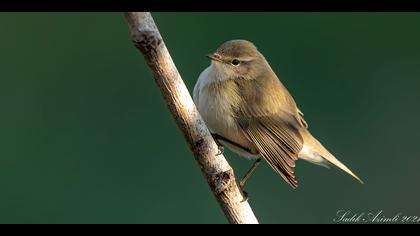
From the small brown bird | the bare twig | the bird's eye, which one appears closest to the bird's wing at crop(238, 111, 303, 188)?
the small brown bird

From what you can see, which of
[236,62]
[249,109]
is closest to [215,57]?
[236,62]

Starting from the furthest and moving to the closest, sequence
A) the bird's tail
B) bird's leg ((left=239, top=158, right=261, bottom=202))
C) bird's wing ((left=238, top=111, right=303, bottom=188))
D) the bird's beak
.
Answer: the bird's tail
the bird's beak
bird's wing ((left=238, top=111, right=303, bottom=188))
bird's leg ((left=239, top=158, right=261, bottom=202))

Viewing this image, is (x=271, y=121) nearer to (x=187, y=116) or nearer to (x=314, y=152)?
(x=314, y=152)

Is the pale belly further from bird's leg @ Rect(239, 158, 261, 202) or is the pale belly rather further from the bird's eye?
the bird's eye

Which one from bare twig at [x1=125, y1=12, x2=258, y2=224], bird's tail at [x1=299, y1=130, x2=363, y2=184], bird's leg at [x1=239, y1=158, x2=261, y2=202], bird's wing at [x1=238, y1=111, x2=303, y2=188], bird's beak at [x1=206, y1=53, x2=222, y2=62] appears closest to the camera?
bare twig at [x1=125, y1=12, x2=258, y2=224]

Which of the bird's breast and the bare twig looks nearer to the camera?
the bare twig

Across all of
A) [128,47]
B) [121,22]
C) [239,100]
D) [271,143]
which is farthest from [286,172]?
[121,22]

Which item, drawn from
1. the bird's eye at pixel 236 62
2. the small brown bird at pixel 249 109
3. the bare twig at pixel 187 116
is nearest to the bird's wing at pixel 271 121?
the small brown bird at pixel 249 109

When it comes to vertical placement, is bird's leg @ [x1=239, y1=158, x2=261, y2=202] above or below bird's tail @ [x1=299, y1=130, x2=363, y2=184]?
above

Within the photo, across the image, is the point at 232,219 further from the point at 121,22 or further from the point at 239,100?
the point at 121,22
